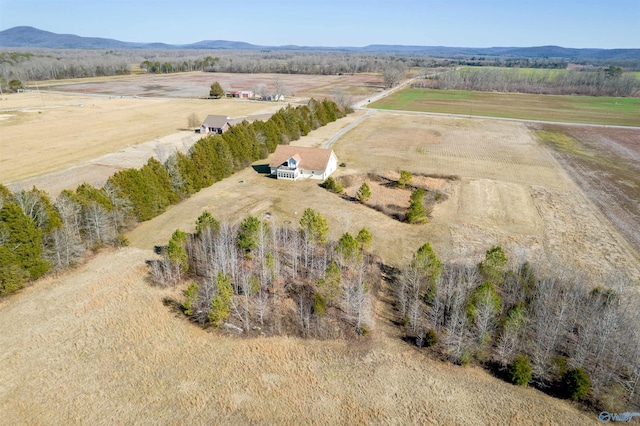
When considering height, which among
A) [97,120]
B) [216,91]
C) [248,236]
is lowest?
[248,236]

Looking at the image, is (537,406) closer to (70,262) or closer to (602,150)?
(70,262)

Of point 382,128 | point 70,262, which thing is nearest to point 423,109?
point 382,128

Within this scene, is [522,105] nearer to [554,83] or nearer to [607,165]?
[554,83]

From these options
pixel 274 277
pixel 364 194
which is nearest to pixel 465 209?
pixel 364 194

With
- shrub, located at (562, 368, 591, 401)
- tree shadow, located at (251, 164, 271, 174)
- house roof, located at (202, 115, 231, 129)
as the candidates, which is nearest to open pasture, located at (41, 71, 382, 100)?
house roof, located at (202, 115, 231, 129)

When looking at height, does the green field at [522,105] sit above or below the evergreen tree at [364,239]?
above

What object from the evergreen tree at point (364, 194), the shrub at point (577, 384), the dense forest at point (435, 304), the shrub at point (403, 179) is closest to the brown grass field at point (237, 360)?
the shrub at point (577, 384)

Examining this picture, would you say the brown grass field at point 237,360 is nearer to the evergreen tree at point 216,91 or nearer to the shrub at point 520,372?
the shrub at point 520,372
